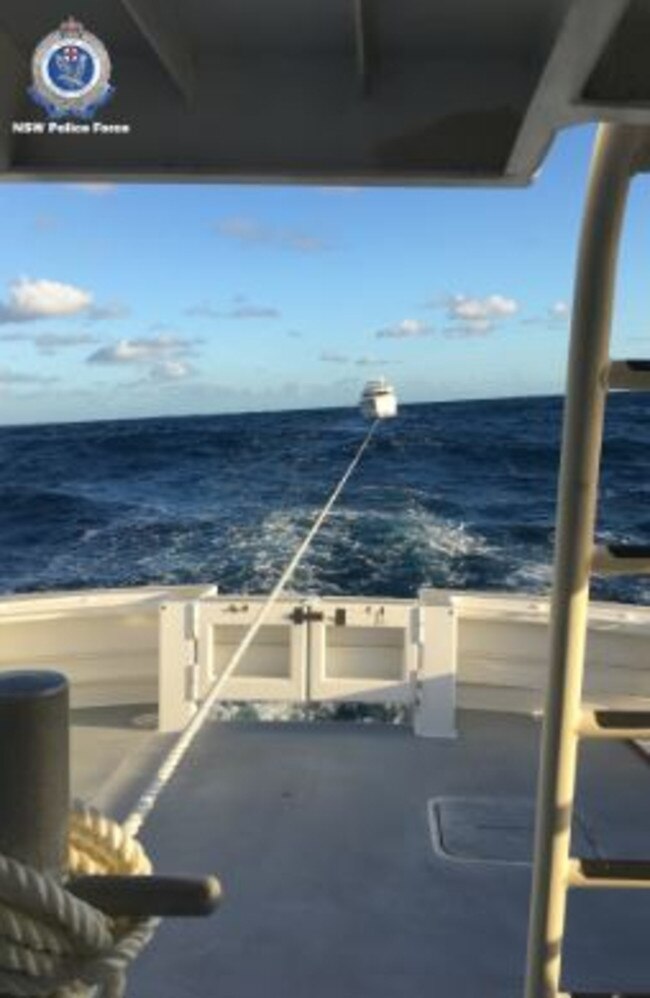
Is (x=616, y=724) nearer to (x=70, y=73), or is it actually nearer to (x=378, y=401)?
(x=70, y=73)

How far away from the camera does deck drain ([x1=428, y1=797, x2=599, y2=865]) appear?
3.22m

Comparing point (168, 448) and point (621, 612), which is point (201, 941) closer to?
point (621, 612)

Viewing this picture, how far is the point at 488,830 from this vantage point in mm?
3412

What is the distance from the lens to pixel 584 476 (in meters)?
1.27

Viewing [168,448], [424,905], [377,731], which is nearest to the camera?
[424,905]

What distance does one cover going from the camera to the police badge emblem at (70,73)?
4.57 ft

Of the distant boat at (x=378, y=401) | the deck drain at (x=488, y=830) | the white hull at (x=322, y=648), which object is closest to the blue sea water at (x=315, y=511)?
the distant boat at (x=378, y=401)

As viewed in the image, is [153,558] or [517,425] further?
[517,425]

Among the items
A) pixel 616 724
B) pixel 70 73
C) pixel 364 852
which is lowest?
pixel 364 852

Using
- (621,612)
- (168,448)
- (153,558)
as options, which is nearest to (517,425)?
(168,448)

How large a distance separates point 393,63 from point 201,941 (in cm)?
223

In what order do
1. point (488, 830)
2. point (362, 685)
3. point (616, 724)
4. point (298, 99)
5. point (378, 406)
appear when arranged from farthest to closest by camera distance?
point (378, 406) → point (362, 685) → point (488, 830) → point (298, 99) → point (616, 724)

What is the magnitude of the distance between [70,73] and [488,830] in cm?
282

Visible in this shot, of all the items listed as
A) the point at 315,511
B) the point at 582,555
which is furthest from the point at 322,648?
the point at 315,511
